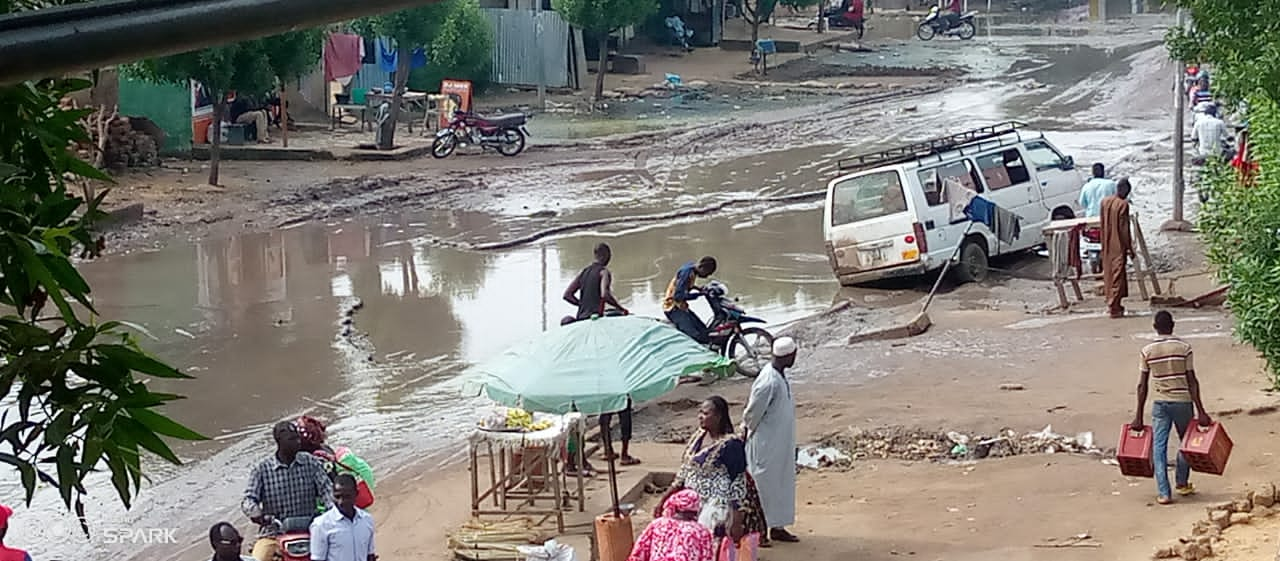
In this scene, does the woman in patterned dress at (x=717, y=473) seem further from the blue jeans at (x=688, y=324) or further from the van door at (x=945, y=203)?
the van door at (x=945, y=203)

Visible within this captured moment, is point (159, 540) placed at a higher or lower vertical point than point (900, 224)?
lower

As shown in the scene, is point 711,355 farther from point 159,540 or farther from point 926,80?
point 926,80

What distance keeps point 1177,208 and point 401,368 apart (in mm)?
11466

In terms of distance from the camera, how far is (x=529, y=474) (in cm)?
1108

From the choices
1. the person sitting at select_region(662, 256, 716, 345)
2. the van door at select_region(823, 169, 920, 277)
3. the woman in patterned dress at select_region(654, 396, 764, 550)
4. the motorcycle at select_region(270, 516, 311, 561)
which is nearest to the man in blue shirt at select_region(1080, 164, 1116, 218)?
the van door at select_region(823, 169, 920, 277)

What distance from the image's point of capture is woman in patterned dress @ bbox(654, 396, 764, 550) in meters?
9.06

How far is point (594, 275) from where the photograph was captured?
580 inches

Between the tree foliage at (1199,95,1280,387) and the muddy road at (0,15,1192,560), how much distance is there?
6.57m

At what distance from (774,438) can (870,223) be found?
964cm

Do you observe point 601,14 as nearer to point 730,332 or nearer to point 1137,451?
point 730,332

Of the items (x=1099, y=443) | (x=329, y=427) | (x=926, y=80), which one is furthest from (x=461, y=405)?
(x=926, y=80)

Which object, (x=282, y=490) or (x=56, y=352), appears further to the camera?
(x=282, y=490)

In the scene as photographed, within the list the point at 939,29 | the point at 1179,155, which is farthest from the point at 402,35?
the point at 939,29

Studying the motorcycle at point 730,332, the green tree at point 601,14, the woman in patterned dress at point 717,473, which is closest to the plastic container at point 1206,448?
the woman in patterned dress at point 717,473
